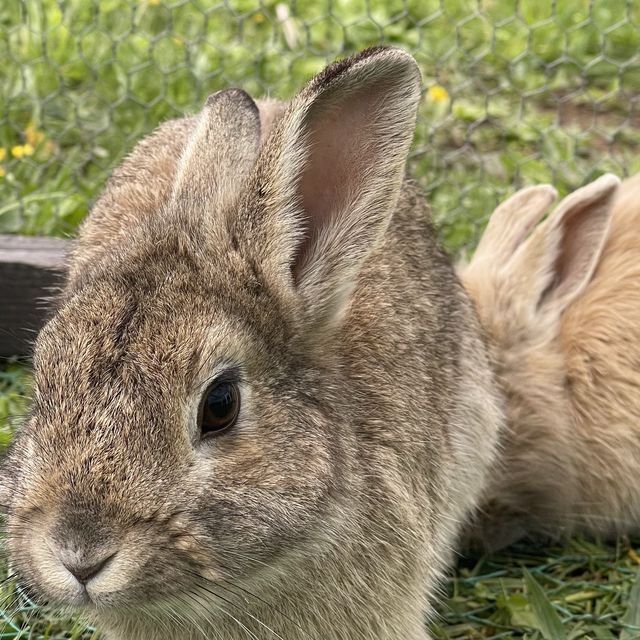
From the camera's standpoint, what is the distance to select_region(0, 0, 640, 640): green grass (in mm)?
4488

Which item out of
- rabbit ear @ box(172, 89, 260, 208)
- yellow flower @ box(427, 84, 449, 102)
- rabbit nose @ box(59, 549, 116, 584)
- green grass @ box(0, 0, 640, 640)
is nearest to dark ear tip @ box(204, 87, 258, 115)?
rabbit ear @ box(172, 89, 260, 208)

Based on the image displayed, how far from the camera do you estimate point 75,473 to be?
2.08 m

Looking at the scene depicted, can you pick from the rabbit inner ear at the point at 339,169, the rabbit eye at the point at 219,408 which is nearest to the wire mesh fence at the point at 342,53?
the rabbit inner ear at the point at 339,169

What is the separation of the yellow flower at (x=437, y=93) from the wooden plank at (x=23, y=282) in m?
1.63

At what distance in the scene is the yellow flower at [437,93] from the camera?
15.9ft

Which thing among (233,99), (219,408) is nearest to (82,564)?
(219,408)

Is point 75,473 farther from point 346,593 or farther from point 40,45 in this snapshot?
point 40,45

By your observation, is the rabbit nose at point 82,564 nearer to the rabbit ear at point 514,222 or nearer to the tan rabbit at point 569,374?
the tan rabbit at point 569,374

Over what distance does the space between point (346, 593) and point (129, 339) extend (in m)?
0.76

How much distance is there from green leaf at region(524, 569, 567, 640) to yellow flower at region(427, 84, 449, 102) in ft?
7.61

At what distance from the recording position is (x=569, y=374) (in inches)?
133

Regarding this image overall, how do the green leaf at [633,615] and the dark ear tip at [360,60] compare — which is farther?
the green leaf at [633,615]

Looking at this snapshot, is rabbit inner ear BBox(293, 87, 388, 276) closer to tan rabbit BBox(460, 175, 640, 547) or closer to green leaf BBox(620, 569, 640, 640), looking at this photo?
tan rabbit BBox(460, 175, 640, 547)

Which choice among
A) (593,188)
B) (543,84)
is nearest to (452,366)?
(593,188)
